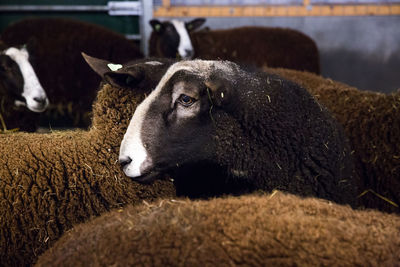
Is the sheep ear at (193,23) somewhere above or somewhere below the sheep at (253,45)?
above

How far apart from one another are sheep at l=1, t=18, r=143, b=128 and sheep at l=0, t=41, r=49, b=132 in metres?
1.54

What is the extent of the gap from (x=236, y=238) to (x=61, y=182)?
139 cm

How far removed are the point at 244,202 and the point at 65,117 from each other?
5.40m

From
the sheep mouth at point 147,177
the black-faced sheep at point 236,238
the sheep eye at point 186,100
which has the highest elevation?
the sheep eye at point 186,100

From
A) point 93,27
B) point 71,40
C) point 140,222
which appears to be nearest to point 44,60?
point 71,40

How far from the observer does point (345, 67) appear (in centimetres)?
694

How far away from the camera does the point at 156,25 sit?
20.5 feet

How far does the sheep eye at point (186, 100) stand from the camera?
221 cm

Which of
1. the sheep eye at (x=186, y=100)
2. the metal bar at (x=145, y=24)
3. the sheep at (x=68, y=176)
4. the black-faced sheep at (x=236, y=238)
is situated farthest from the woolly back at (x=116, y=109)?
the metal bar at (x=145, y=24)

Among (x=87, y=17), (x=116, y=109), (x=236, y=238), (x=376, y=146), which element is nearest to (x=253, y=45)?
(x=87, y=17)

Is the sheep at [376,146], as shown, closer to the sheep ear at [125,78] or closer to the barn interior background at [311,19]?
the sheep ear at [125,78]

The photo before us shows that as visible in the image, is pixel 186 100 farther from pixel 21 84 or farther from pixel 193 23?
pixel 193 23

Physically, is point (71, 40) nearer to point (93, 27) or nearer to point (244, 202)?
point (93, 27)

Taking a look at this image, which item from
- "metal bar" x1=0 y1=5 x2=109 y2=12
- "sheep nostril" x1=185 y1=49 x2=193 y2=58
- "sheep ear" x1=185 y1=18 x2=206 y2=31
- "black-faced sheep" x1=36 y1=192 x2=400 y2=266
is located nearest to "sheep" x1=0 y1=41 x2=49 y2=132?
"sheep nostril" x1=185 y1=49 x2=193 y2=58
